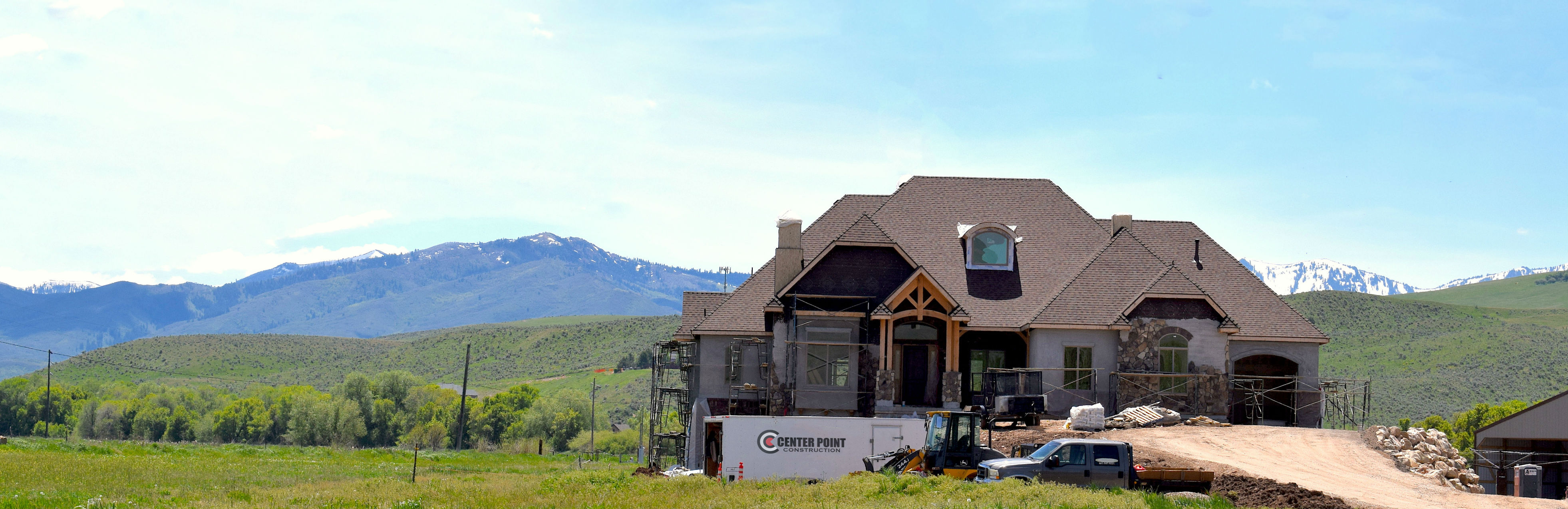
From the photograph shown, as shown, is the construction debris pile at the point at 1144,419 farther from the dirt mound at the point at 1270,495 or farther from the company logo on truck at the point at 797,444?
the dirt mound at the point at 1270,495

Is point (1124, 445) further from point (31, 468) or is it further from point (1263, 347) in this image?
point (31, 468)

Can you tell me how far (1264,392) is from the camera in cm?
3850

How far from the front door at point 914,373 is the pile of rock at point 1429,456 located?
46.2 feet

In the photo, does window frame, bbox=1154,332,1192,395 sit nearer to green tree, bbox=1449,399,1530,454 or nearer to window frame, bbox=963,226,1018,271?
window frame, bbox=963,226,1018,271

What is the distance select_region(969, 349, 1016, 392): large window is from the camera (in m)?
39.6

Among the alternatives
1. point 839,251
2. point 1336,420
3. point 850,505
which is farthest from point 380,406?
point 850,505

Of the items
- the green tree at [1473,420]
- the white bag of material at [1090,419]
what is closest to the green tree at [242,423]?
the white bag of material at [1090,419]

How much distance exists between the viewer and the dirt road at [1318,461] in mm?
24016

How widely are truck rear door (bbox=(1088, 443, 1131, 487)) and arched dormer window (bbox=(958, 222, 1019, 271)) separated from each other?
17.6 metres

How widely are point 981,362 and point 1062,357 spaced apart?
9.94ft

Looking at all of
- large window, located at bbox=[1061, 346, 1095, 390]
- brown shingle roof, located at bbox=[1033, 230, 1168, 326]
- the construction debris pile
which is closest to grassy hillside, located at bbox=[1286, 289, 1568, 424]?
brown shingle roof, located at bbox=[1033, 230, 1168, 326]

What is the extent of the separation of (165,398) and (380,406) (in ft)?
97.0

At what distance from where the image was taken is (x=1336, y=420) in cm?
4303

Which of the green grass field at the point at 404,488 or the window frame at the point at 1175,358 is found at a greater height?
the window frame at the point at 1175,358
